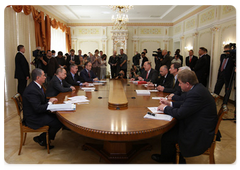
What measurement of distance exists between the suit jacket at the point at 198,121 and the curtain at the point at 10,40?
4.90m

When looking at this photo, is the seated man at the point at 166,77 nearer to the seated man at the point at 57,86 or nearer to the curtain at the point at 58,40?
the seated man at the point at 57,86

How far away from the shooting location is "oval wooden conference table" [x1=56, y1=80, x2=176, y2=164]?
5.41 ft

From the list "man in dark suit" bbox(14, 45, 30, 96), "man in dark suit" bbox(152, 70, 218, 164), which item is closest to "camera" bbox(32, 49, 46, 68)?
"man in dark suit" bbox(14, 45, 30, 96)

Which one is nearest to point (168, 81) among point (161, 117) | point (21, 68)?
point (161, 117)

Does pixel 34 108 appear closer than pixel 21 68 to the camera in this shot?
Yes

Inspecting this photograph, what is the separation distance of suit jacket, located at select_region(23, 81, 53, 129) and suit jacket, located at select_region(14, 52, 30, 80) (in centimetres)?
291

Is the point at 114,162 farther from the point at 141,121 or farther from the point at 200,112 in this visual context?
the point at 200,112

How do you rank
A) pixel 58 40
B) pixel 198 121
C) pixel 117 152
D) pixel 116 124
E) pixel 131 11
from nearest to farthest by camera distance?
pixel 116 124, pixel 198 121, pixel 117 152, pixel 131 11, pixel 58 40

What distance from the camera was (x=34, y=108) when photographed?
2385 millimetres

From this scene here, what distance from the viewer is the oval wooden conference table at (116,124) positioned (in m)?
1.65

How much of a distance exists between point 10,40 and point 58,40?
12.9ft

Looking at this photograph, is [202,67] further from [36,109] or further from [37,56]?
[36,109]

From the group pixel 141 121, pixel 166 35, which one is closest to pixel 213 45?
pixel 166 35

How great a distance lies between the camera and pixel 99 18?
1053 centimetres
